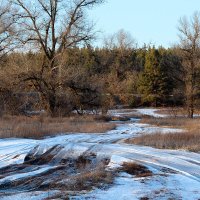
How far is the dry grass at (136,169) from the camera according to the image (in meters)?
8.95

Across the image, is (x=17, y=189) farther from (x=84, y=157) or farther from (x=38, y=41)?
(x=38, y=41)

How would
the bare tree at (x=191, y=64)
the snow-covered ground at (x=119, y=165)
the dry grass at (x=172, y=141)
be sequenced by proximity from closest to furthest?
the snow-covered ground at (x=119, y=165) → the dry grass at (x=172, y=141) → the bare tree at (x=191, y=64)

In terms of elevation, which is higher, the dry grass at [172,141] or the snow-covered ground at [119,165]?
the dry grass at [172,141]

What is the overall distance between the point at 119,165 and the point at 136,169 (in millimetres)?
490

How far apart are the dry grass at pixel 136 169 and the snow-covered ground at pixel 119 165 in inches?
6.4

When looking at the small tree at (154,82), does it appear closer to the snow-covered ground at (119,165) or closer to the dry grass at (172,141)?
the dry grass at (172,141)

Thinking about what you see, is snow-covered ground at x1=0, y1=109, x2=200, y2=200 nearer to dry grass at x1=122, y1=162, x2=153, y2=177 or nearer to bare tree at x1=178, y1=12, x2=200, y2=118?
dry grass at x1=122, y1=162, x2=153, y2=177

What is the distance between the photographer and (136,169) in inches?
369

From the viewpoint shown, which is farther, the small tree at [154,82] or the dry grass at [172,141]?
the small tree at [154,82]

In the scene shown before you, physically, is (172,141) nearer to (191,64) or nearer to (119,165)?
(119,165)

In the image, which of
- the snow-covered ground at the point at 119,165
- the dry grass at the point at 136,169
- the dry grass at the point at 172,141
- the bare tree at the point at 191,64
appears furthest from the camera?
the bare tree at the point at 191,64

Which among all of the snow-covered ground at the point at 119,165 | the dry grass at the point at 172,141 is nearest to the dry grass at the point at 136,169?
the snow-covered ground at the point at 119,165

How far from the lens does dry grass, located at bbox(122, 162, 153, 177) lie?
895cm

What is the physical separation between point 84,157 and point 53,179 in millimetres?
Result: 2671
